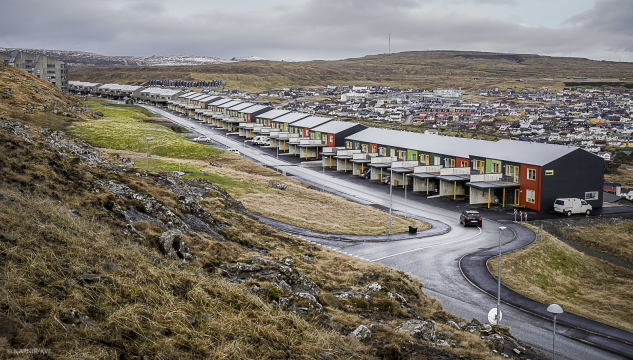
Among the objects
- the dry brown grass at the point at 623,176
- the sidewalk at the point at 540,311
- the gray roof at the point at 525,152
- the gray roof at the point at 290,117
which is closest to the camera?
the sidewalk at the point at 540,311

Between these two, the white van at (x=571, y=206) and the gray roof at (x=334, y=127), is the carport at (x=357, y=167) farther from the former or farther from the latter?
the white van at (x=571, y=206)

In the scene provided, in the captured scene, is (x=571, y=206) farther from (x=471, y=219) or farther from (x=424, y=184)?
(x=424, y=184)

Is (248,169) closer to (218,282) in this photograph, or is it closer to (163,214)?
(163,214)

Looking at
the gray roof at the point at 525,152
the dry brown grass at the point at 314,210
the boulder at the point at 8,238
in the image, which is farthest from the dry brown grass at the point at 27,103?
the gray roof at the point at 525,152

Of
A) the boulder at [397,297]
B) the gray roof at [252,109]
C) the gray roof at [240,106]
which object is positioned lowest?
the boulder at [397,297]

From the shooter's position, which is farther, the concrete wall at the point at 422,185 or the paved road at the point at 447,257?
the concrete wall at the point at 422,185

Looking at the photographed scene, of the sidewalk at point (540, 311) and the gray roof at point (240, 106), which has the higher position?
the gray roof at point (240, 106)

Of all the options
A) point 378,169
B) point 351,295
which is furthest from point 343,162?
point 351,295

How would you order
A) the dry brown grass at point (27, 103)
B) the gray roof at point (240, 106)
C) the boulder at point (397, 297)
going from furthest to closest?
1. the gray roof at point (240, 106)
2. the dry brown grass at point (27, 103)
3. the boulder at point (397, 297)
